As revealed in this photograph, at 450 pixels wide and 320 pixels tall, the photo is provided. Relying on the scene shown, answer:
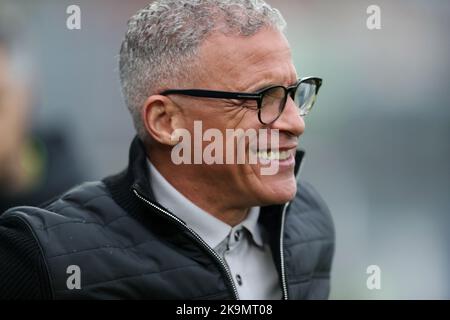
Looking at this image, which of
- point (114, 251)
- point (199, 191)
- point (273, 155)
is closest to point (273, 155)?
point (273, 155)

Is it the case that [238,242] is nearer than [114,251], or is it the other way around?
[114,251]

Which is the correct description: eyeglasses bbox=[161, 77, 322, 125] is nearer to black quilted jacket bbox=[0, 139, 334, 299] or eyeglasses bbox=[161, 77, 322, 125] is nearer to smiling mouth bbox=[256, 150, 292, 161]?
smiling mouth bbox=[256, 150, 292, 161]

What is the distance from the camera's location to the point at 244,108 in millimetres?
1872

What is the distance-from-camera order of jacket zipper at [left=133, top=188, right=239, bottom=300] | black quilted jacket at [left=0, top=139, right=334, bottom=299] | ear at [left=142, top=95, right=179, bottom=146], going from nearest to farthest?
black quilted jacket at [left=0, top=139, right=334, bottom=299], jacket zipper at [left=133, top=188, right=239, bottom=300], ear at [left=142, top=95, right=179, bottom=146]

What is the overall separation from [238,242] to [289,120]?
1.34 ft

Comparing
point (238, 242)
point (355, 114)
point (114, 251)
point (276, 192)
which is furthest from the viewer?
point (355, 114)

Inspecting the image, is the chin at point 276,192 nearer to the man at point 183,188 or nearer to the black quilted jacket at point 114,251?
the man at point 183,188

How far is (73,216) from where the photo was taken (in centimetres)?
188

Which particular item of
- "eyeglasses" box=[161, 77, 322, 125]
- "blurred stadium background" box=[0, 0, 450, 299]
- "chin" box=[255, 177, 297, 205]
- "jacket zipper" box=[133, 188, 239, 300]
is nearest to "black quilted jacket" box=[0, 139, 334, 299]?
"jacket zipper" box=[133, 188, 239, 300]

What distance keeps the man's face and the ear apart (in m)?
0.03

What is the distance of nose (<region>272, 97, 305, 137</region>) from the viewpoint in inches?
74.4

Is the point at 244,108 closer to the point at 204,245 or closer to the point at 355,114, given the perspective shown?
the point at 204,245

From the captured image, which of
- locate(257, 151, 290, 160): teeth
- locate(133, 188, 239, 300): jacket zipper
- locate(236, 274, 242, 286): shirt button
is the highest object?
locate(257, 151, 290, 160): teeth
